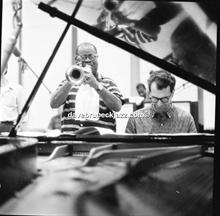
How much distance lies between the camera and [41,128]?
142cm

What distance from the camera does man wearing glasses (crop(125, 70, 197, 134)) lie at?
4.49ft

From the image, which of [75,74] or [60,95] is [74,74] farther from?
[60,95]

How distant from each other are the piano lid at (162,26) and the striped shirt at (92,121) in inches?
8.8

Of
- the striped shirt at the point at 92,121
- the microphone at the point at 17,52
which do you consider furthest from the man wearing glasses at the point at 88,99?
the microphone at the point at 17,52

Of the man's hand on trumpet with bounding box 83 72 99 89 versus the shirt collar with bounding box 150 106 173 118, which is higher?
the man's hand on trumpet with bounding box 83 72 99 89

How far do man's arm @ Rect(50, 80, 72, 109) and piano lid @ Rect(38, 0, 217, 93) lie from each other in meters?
0.31

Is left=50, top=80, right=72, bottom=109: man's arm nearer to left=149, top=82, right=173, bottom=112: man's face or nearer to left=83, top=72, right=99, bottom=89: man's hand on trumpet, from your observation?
left=83, top=72, right=99, bottom=89: man's hand on trumpet

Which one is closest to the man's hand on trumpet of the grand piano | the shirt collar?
the grand piano

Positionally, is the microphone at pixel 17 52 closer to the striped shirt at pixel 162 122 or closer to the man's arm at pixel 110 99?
the man's arm at pixel 110 99

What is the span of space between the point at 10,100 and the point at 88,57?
427mm

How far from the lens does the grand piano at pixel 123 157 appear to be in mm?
1012

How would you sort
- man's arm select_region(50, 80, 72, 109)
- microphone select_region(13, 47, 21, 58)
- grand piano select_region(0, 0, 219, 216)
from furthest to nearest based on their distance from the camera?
man's arm select_region(50, 80, 72, 109)
microphone select_region(13, 47, 21, 58)
grand piano select_region(0, 0, 219, 216)

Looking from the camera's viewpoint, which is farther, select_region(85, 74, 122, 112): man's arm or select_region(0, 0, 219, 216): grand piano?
select_region(85, 74, 122, 112): man's arm

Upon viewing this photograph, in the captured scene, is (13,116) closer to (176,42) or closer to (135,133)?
(135,133)
